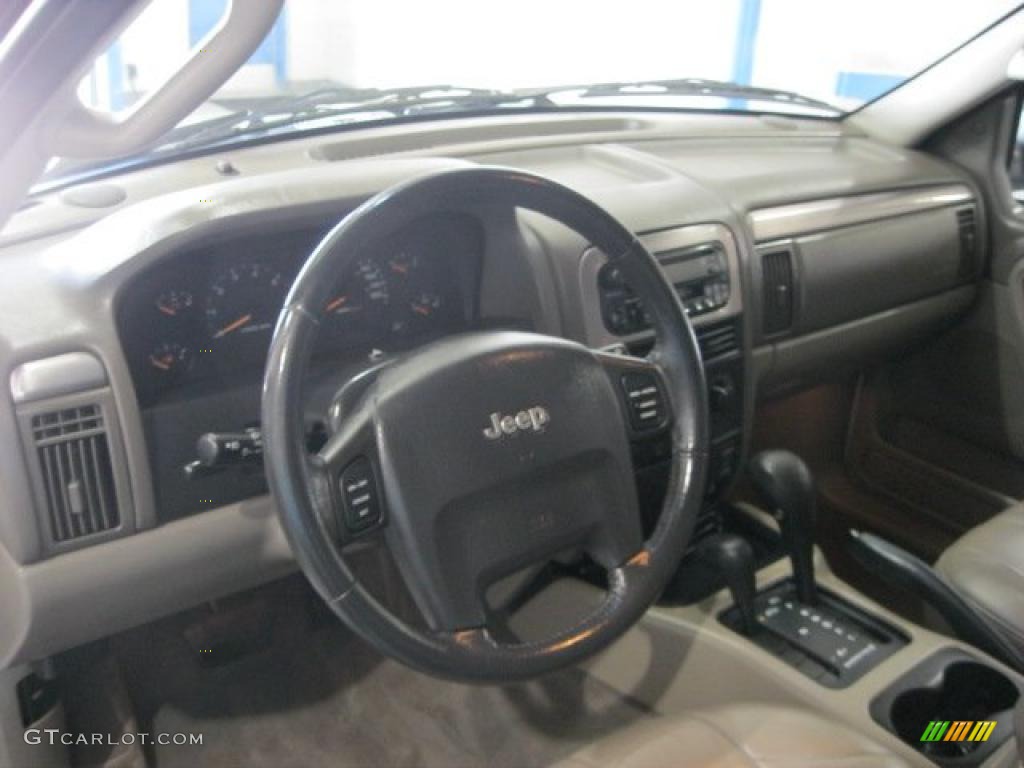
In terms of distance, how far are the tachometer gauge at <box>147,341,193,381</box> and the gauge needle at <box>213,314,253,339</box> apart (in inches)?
1.8

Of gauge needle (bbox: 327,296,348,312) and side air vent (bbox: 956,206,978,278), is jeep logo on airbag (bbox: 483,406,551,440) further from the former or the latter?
side air vent (bbox: 956,206,978,278)

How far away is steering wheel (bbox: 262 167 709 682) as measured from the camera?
106cm

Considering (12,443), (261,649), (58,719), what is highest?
(12,443)

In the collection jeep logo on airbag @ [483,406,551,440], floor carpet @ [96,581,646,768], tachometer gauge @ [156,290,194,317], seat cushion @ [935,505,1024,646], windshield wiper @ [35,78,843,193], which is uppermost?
windshield wiper @ [35,78,843,193]

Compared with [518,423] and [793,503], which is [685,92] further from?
[518,423]

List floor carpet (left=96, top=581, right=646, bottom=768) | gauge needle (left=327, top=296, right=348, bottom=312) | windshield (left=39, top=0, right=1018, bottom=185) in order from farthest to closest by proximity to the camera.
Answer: windshield (left=39, top=0, right=1018, bottom=185) < floor carpet (left=96, top=581, right=646, bottom=768) < gauge needle (left=327, top=296, right=348, bottom=312)

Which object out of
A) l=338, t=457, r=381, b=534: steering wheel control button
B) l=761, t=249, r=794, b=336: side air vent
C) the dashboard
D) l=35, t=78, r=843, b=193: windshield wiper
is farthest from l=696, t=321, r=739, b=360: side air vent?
l=338, t=457, r=381, b=534: steering wheel control button

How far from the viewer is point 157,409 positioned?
134 cm

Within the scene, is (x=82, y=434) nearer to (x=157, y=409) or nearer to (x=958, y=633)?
(x=157, y=409)

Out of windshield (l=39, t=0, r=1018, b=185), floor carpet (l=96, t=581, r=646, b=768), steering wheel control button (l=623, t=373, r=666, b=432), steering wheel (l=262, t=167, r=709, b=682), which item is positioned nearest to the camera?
steering wheel (l=262, t=167, r=709, b=682)

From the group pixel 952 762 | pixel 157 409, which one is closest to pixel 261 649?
pixel 157 409

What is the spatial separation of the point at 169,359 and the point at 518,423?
1.65ft

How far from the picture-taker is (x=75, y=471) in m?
1.23

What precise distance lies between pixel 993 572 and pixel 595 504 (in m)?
0.84
